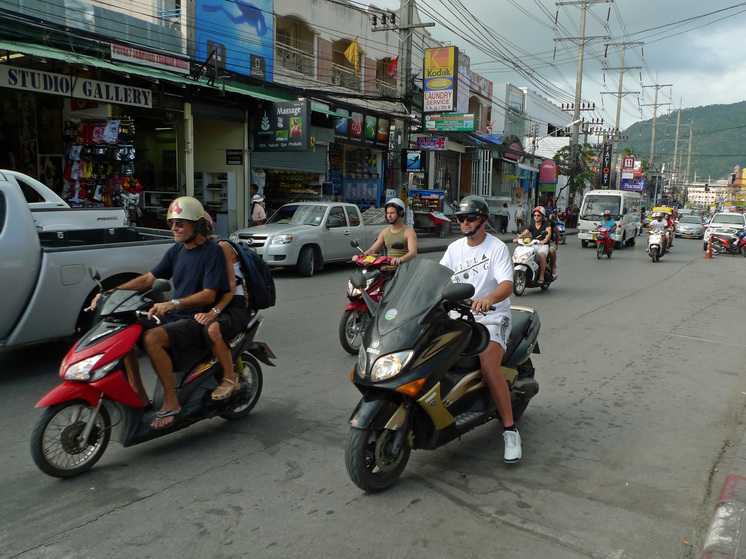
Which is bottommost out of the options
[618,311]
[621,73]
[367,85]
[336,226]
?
[618,311]

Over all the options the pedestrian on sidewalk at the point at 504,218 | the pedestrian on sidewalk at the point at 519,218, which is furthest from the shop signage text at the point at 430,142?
the pedestrian on sidewalk at the point at 519,218

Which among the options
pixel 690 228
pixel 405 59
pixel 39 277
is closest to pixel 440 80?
pixel 405 59

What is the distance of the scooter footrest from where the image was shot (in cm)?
397

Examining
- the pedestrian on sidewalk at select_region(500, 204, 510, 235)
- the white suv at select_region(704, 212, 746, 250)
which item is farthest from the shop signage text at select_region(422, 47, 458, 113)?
the white suv at select_region(704, 212, 746, 250)

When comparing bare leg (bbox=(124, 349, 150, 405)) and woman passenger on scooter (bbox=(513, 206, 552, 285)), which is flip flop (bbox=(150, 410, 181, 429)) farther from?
woman passenger on scooter (bbox=(513, 206, 552, 285))

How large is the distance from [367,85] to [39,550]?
86.4 ft

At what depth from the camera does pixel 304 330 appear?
8.33 metres

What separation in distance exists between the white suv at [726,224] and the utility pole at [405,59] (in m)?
13.6

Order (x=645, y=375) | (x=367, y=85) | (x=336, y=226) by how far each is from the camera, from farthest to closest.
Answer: (x=367, y=85) → (x=336, y=226) → (x=645, y=375)

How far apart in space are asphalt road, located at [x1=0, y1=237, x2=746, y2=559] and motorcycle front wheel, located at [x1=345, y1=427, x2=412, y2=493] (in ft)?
0.35

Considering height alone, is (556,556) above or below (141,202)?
below

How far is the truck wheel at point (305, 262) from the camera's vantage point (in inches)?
540

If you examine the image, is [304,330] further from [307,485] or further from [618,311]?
[618,311]

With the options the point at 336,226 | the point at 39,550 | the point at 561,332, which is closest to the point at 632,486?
the point at 39,550
